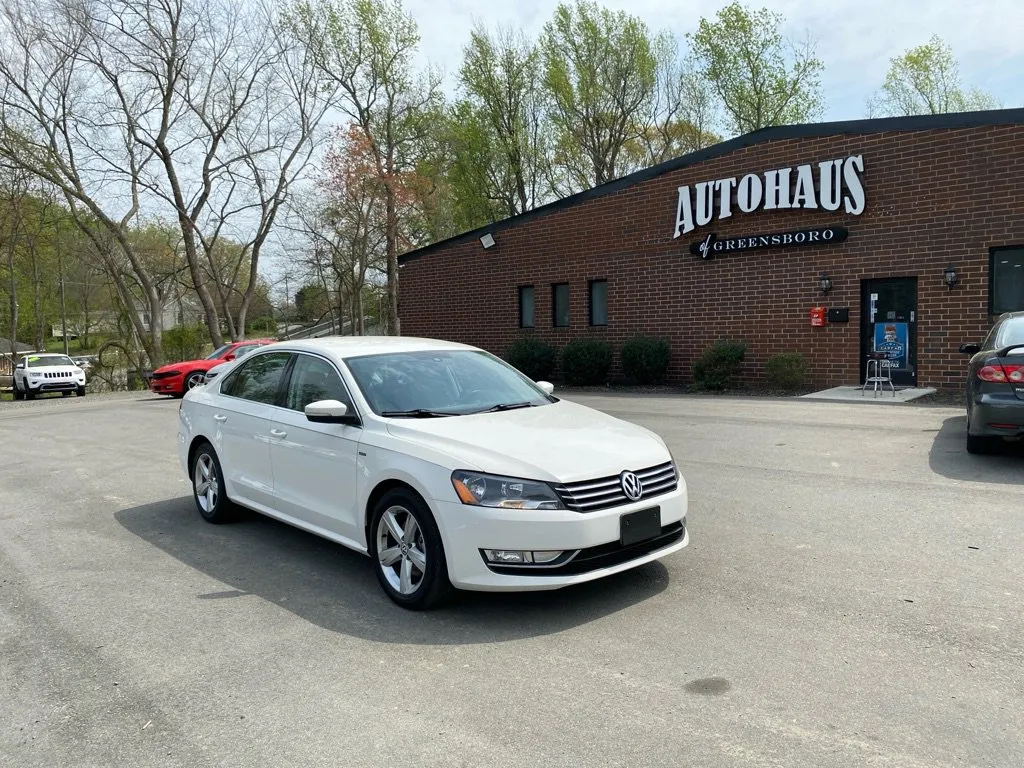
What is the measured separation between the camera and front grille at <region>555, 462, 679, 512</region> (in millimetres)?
4121

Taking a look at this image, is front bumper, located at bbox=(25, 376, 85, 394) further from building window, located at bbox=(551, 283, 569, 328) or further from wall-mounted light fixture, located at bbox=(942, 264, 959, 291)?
wall-mounted light fixture, located at bbox=(942, 264, 959, 291)

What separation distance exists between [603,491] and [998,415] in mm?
5318

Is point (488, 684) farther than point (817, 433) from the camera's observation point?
No

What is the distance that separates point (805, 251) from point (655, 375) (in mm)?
4436

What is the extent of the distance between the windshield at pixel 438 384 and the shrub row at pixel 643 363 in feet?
41.2

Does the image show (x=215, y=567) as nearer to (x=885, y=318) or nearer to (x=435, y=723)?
(x=435, y=723)

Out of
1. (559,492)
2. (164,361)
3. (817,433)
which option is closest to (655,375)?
(817,433)

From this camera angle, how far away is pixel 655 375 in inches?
770

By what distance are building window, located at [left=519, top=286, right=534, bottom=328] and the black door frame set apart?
9.13m

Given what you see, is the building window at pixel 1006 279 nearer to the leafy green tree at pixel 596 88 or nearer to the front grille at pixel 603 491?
the front grille at pixel 603 491

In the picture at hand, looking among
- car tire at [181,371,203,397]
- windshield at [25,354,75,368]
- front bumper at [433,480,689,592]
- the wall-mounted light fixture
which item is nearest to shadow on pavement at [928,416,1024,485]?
front bumper at [433,480,689,592]

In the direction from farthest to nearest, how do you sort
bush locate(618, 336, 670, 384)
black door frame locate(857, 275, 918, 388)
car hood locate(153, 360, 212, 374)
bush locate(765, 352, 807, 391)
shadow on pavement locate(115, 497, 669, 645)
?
1. car hood locate(153, 360, 212, 374)
2. bush locate(618, 336, 670, 384)
3. bush locate(765, 352, 807, 391)
4. black door frame locate(857, 275, 918, 388)
5. shadow on pavement locate(115, 497, 669, 645)

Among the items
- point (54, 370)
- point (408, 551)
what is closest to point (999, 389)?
point (408, 551)

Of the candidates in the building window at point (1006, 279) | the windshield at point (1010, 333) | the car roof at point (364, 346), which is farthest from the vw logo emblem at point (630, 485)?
the building window at point (1006, 279)
